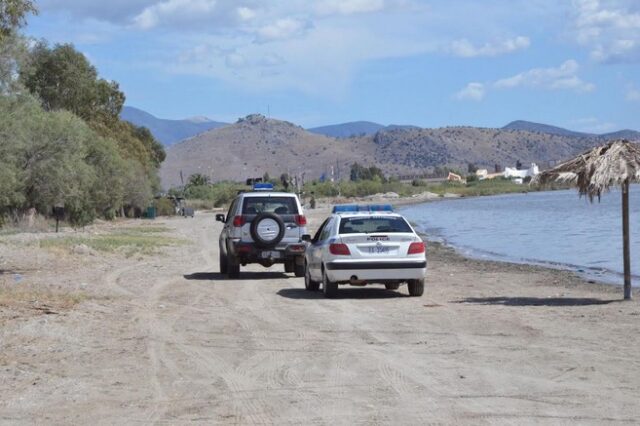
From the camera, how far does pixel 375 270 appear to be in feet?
58.6

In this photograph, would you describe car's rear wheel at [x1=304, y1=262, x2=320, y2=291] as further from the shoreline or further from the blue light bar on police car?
the shoreline

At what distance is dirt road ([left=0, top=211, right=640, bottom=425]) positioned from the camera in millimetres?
8766

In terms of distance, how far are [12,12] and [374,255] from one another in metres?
8.12

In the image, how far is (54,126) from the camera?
101 feet

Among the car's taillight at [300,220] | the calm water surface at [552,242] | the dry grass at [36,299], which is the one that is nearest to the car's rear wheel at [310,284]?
the car's taillight at [300,220]

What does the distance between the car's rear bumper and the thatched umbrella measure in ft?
8.86

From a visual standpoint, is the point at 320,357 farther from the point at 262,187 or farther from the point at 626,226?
the point at 262,187

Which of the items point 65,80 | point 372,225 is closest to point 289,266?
point 372,225

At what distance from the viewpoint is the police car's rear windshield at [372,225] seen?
18500 millimetres

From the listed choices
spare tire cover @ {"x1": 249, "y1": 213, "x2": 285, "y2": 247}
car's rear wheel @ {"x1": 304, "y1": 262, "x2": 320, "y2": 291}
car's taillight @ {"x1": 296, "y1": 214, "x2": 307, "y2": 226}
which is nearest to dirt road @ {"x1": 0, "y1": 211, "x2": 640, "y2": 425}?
car's rear wheel @ {"x1": 304, "y1": 262, "x2": 320, "y2": 291}

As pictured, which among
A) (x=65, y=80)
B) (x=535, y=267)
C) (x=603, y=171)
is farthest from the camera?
(x=65, y=80)

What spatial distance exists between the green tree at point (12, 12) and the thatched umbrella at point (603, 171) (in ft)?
32.8

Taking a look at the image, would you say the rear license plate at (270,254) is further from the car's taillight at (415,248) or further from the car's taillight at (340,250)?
the car's taillight at (415,248)

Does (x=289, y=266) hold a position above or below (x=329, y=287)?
below
